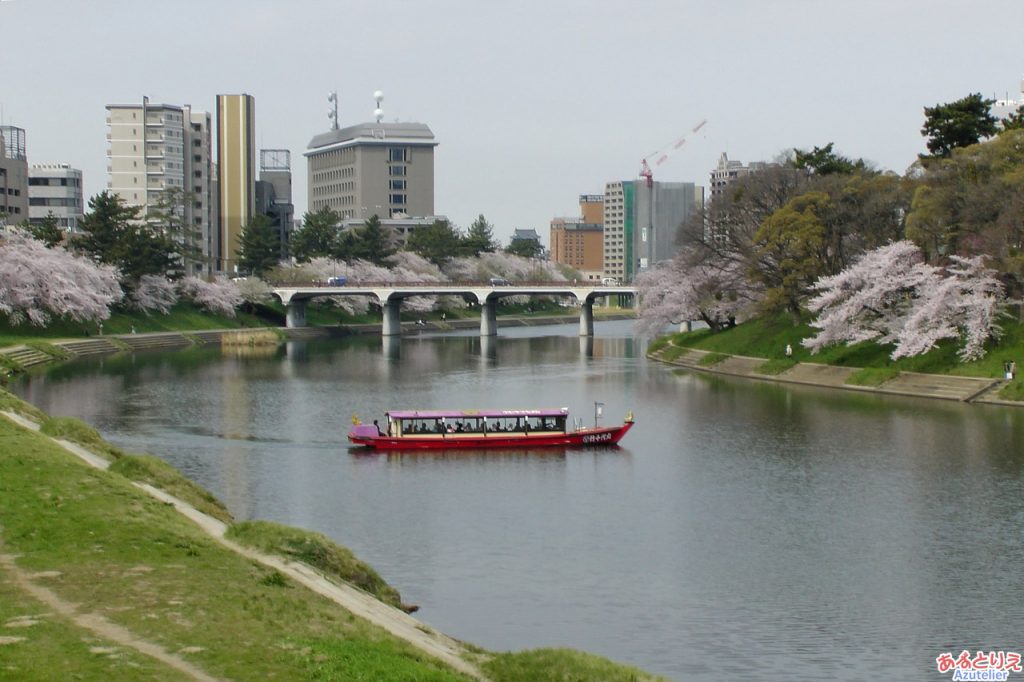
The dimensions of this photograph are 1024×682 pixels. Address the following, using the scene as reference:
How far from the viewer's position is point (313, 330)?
156m

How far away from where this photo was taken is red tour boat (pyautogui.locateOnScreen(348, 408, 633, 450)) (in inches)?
2368

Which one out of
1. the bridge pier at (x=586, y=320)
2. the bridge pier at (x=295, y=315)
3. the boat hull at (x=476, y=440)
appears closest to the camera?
the boat hull at (x=476, y=440)

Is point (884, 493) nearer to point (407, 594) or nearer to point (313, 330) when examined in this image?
point (407, 594)

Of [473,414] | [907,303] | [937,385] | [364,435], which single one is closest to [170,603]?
[364,435]

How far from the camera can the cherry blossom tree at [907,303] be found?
7912cm

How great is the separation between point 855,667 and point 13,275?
101113 millimetres

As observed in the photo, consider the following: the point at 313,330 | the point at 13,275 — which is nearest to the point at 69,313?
the point at 13,275

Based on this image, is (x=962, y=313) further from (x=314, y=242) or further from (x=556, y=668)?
(x=314, y=242)

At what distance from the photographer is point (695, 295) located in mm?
110438

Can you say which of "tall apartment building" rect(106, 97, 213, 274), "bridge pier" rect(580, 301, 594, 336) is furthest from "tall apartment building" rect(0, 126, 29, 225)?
"bridge pier" rect(580, 301, 594, 336)

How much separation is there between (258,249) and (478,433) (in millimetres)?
122351

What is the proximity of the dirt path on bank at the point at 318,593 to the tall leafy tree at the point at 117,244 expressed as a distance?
10677cm

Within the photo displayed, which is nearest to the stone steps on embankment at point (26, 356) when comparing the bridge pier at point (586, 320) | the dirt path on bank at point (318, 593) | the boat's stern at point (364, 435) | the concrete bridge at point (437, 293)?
the boat's stern at point (364, 435)

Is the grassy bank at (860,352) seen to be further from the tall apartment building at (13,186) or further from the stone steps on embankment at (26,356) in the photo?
the tall apartment building at (13,186)
